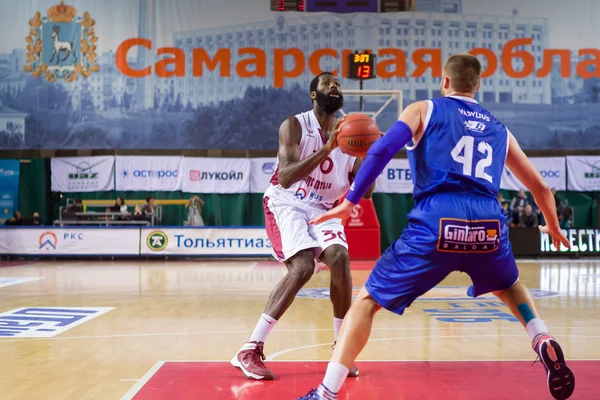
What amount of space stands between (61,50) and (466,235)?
755 inches

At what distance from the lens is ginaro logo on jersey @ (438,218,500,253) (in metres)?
3.25

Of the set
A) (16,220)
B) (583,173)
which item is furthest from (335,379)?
(583,173)

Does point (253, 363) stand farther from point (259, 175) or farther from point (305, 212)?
point (259, 175)

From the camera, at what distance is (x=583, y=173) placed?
1992 centimetres

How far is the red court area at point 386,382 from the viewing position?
378 cm

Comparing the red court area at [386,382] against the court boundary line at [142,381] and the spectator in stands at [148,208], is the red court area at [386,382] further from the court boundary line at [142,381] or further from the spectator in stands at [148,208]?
the spectator in stands at [148,208]

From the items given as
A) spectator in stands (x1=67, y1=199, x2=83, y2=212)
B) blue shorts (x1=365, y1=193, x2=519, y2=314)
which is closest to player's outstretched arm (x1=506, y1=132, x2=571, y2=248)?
blue shorts (x1=365, y1=193, x2=519, y2=314)

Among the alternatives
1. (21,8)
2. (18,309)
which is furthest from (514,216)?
(21,8)

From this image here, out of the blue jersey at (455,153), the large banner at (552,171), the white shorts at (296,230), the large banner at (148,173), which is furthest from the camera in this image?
the large banner at (148,173)

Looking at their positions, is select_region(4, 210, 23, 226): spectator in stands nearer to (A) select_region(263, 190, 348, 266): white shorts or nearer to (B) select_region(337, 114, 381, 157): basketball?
(A) select_region(263, 190, 348, 266): white shorts

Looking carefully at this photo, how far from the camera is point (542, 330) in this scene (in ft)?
11.6

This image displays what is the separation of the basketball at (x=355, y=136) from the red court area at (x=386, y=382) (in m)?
1.39

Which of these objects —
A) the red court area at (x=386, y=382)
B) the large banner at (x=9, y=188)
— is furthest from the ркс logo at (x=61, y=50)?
the red court area at (x=386, y=382)

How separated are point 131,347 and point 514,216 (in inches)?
591
